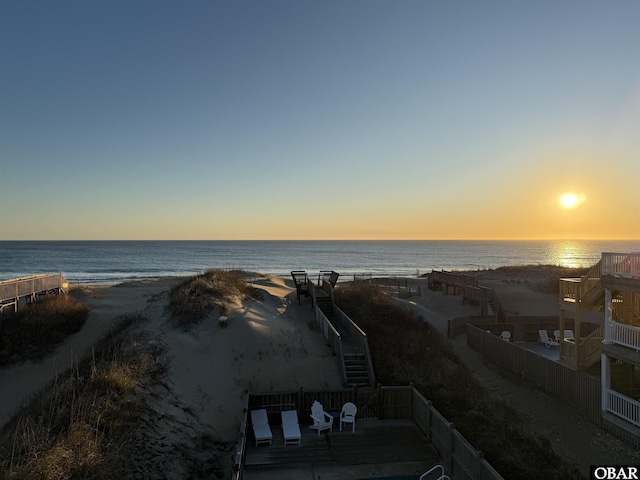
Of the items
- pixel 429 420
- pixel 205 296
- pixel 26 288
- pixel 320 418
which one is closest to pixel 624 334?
pixel 429 420

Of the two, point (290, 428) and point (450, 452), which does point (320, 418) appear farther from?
point (450, 452)

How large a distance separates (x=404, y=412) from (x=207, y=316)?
1011cm

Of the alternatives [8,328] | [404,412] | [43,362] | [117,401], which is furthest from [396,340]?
[8,328]

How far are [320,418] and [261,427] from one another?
176cm

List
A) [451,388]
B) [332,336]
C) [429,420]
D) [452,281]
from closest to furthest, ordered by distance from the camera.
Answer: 1. [429,420]
2. [451,388]
3. [332,336]
4. [452,281]

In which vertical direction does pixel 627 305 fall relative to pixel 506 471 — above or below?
above

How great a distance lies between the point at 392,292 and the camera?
35969 millimetres

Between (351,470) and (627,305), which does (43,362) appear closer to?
(351,470)

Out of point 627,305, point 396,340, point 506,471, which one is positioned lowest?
point 506,471

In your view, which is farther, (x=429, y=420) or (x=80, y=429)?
(x=429, y=420)

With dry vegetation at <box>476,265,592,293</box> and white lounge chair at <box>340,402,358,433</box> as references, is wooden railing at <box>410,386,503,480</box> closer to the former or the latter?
white lounge chair at <box>340,402,358,433</box>

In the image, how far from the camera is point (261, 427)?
12.3 meters

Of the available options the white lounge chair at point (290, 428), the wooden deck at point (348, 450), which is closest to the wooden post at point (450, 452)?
the wooden deck at point (348, 450)

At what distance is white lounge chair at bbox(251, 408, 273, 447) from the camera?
1184 cm
